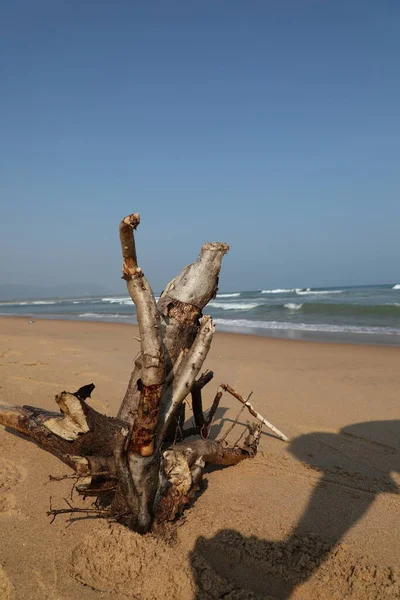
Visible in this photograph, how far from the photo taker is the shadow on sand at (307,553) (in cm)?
230

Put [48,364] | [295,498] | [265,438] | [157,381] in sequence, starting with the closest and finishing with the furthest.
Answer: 1. [157,381]
2. [295,498]
3. [265,438]
4. [48,364]

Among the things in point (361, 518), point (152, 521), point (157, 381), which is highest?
point (157, 381)

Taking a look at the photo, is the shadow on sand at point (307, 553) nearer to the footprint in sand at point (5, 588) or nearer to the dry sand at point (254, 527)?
the dry sand at point (254, 527)

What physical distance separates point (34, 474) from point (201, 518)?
1512 millimetres

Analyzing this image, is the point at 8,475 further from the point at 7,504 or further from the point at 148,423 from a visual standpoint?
the point at 148,423

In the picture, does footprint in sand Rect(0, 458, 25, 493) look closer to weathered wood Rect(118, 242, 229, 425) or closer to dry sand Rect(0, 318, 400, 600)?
dry sand Rect(0, 318, 400, 600)

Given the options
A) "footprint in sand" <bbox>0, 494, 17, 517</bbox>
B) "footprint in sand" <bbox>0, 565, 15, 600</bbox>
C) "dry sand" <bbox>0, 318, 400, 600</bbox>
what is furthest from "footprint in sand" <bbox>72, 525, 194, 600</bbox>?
"footprint in sand" <bbox>0, 494, 17, 517</bbox>

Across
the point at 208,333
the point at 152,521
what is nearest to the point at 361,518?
the point at 152,521

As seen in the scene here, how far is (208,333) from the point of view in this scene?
299 cm

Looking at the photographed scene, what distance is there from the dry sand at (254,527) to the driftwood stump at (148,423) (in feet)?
0.66

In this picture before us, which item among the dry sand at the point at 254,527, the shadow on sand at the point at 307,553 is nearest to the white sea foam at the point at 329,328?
the dry sand at the point at 254,527

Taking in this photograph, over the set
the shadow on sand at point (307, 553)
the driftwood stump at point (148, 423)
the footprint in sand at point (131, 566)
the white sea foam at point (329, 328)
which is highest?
the driftwood stump at point (148, 423)

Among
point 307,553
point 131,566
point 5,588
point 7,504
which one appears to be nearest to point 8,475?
point 7,504

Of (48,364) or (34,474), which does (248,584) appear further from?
(48,364)
